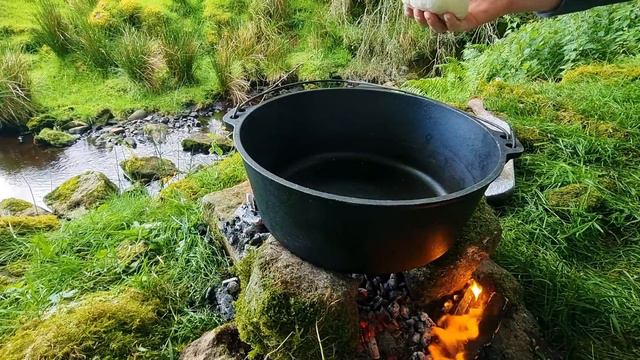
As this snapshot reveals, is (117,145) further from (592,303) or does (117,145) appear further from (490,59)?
(592,303)

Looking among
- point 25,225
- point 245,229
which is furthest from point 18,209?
point 245,229

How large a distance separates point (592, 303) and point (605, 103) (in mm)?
1595

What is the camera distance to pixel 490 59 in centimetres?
394

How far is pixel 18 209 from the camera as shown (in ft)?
9.48

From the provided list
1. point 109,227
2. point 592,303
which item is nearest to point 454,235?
point 592,303

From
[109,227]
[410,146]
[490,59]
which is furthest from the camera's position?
[490,59]

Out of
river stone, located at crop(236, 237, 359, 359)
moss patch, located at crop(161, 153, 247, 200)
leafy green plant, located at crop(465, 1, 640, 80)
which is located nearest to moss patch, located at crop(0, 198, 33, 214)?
moss patch, located at crop(161, 153, 247, 200)

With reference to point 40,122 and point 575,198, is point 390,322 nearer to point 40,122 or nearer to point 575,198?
point 575,198

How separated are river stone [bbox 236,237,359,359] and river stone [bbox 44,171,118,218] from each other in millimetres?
1988

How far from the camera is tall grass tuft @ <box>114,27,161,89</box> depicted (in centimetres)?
471

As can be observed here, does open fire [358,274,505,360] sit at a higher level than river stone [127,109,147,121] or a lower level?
higher

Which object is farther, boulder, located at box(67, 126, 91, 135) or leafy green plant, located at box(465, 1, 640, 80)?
boulder, located at box(67, 126, 91, 135)

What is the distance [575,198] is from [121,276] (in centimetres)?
198

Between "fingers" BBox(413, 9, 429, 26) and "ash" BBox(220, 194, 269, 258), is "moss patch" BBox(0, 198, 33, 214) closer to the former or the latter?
"ash" BBox(220, 194, 269, 258)
